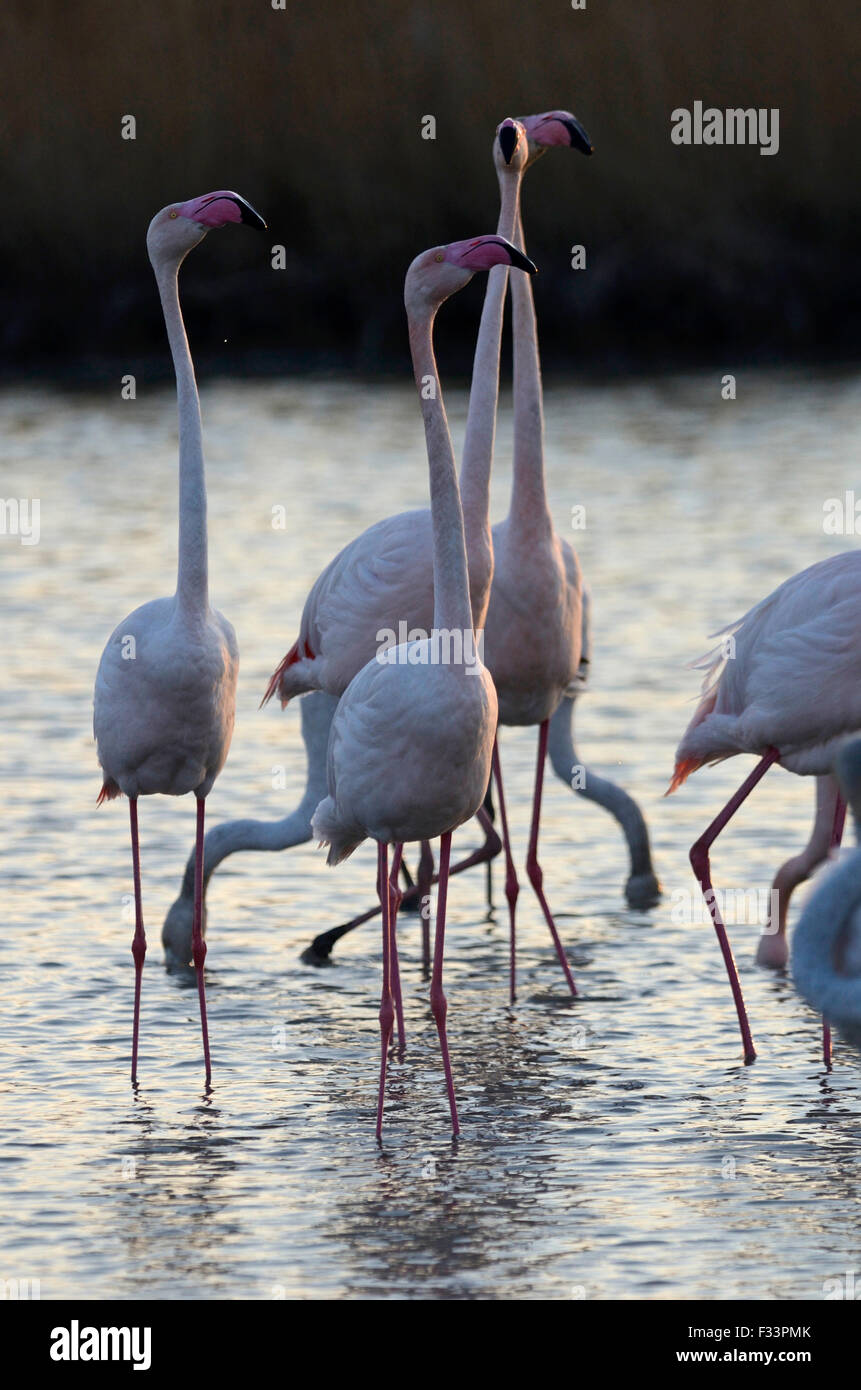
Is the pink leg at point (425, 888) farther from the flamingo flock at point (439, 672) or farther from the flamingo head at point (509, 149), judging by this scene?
the flamingo head at point (509, 149)

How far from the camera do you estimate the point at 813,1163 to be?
20.9ft

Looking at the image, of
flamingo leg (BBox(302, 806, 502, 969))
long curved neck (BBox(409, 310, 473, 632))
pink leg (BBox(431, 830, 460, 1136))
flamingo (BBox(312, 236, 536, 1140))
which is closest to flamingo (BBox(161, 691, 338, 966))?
flamingo leg (BBox(302, 806, 502, 969))

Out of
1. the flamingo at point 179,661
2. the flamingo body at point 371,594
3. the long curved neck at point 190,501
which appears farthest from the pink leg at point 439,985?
the flamingo body at point 371,594

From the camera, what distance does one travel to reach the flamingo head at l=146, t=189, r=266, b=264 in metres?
6.76

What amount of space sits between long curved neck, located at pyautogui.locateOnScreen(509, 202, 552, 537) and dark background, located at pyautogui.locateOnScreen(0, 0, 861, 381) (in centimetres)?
1969

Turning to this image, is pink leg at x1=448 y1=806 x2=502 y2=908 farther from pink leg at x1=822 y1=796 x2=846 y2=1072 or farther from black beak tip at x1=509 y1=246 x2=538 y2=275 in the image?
black beak tip at x1=509 y1=246 x2=538 y2=275

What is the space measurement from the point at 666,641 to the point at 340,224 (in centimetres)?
1562

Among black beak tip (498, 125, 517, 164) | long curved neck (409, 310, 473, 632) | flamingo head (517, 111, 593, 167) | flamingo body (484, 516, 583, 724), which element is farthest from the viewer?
flamingo body (484, 516, 583, 724)

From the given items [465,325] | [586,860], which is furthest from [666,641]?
[465,325]

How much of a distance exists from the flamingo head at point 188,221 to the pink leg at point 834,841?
2.62 m

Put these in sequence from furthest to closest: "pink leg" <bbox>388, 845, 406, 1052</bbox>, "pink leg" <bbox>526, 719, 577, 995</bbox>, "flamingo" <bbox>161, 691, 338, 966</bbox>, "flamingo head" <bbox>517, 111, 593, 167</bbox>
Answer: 1. "flamingo" <bbox>161, 691, 338, 966</bbox>
2. "pink leg" <bbox>526, 719, 577, 995</bbox>
3. "flamingo head" <bbox>517, 111, 593, 167</bbox>
4. "pink leg" <bbox>388, 845, 406, 1052</bbox>

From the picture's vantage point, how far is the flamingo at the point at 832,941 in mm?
4355

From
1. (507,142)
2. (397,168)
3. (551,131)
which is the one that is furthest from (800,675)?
(397,168)
